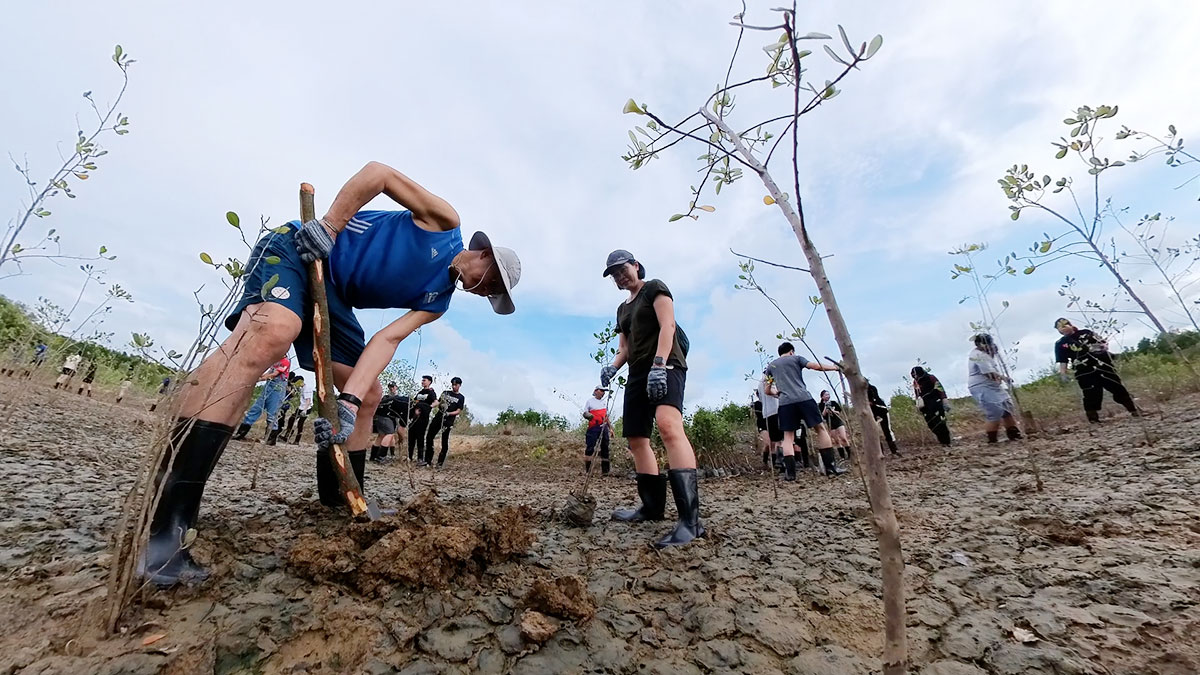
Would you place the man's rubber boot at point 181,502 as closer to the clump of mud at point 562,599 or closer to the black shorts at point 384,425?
the clump of mud at point 562,599

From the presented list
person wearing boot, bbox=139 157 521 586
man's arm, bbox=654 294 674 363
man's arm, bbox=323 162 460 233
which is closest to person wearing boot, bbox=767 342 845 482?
man's arm, bbox=654 294 674 363

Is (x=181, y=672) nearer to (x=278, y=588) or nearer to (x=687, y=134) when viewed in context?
(x=278, y=588)

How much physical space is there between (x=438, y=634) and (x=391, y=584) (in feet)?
0.96

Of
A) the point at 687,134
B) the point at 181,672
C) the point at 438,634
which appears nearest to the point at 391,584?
the point at 438,634

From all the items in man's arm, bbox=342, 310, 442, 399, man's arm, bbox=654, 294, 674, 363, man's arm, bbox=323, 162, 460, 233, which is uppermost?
man's arm, bbox=323, 162, 460, 233

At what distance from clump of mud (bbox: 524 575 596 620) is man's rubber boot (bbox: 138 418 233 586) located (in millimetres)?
992

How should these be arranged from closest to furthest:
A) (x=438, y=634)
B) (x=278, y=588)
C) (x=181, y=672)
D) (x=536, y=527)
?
1. (x=181, y=672)
2. (x=438, y=634)
3. (x=278, y=588)
4. (x=536, y=527)

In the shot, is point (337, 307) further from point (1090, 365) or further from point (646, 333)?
point (1090, 365)

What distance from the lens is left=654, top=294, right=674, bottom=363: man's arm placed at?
2701mm

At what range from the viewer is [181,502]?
1.51m

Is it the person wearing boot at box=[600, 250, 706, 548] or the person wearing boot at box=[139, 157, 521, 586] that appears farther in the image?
the person wearing boot at box=[600, 250, 706, 548]

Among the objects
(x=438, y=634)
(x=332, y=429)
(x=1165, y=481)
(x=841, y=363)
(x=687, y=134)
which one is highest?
(x=687, y=134)

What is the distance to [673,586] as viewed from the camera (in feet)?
6.01

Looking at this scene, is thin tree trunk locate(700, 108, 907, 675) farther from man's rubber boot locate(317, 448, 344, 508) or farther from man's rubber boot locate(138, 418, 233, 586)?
man's rubber boot locate(317, 448, 344, 508)
